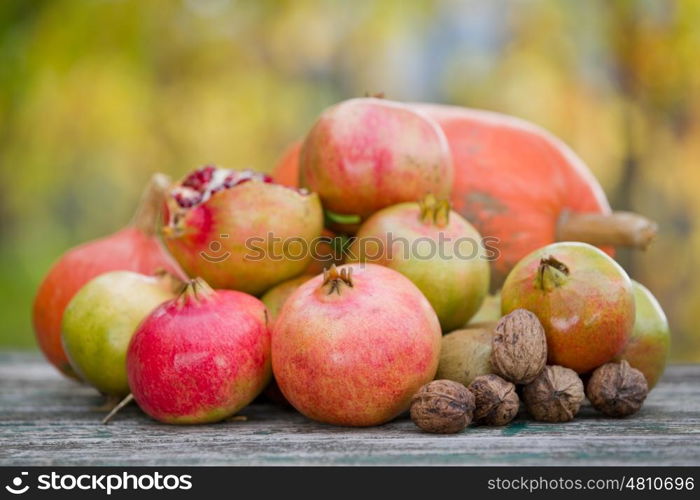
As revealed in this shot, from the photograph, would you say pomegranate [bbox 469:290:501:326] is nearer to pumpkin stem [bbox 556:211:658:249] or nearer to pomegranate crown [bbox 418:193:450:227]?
pomegranate crown [bbox 418:193:450:227]

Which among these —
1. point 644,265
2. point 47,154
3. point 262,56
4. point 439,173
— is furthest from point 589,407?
point 47,154

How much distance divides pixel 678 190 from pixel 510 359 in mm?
2675

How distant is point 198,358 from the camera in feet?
3.75

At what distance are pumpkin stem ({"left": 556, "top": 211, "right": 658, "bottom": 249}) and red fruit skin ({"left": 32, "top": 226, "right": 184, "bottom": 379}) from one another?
80 cm

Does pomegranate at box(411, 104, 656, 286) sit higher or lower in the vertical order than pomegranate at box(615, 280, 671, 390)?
higher

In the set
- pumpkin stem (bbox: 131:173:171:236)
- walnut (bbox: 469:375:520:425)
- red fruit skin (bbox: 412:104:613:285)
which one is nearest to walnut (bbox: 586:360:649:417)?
walnut (bbox: 469:375:520:425)

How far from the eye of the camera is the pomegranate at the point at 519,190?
1.72 metres

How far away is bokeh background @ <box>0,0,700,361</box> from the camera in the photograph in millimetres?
3465

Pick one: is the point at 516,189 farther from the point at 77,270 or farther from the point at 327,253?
the point at 77,270

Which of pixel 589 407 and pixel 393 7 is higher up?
pixel 393 7

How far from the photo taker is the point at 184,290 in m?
1.19

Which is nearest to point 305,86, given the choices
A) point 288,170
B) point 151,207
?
point 288,170

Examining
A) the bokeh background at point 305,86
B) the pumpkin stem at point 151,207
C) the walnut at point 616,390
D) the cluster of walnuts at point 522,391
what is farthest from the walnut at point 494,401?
the bokeh background at point 305,86

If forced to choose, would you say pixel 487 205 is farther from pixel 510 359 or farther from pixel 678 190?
pixel 678 190
